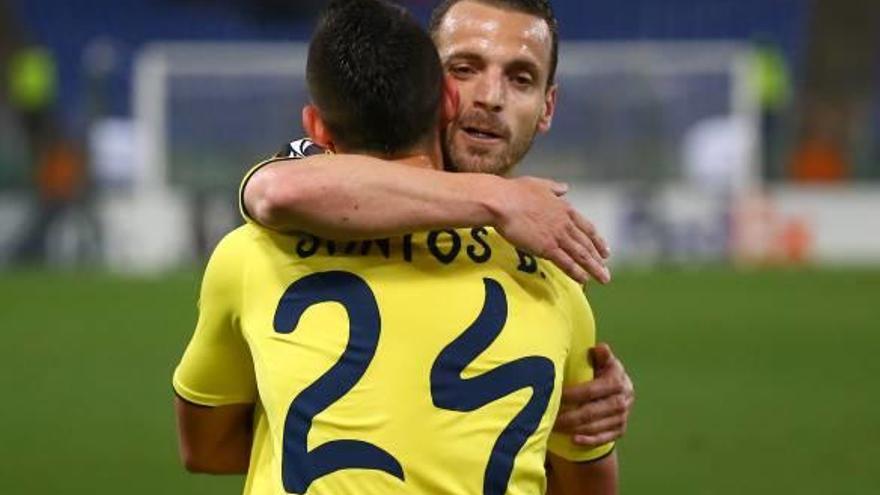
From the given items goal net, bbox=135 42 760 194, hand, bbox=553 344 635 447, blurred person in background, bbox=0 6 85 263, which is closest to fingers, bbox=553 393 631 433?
hand, bbox=553 344 635 447

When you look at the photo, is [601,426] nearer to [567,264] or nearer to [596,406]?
[596,406]

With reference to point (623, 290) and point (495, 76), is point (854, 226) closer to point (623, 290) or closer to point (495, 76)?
point (623, 290)

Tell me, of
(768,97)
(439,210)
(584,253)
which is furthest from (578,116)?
(439,210)

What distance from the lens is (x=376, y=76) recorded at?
8.69 ft

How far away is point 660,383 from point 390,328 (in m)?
7.23

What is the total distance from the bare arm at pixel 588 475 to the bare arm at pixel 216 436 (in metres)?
0.49

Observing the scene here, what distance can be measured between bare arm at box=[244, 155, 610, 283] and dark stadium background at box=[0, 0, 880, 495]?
4.03 m

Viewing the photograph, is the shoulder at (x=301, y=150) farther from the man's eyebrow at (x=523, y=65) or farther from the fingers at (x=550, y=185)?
the man's eyebrow at (x=523, y=65)

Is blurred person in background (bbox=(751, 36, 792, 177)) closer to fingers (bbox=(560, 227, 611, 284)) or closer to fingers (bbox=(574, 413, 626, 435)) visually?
fingers (bbox=(574, 413, 626, 435))

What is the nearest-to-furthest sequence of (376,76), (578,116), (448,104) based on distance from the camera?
(376,76) → (448,104) → (578,116)

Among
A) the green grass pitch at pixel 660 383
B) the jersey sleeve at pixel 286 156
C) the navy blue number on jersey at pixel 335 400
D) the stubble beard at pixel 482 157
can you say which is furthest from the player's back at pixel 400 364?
the green grass pitch at pixel 660 383

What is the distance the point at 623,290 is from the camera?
15.0 meters

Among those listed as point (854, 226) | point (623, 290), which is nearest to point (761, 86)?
point (854, 226)

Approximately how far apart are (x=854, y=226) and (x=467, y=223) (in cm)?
1651
